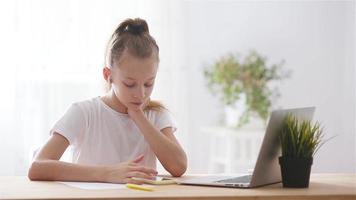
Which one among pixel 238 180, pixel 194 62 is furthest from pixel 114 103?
pixel 194 62

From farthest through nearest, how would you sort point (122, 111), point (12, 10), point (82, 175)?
point (12, 10) → point (122, 111) → point (82, 175)

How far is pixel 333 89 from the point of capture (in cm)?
444

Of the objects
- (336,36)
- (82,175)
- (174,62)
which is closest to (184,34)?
(174,62)

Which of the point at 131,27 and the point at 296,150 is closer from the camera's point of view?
the point at 296,150

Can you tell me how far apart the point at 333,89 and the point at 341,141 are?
37 cm

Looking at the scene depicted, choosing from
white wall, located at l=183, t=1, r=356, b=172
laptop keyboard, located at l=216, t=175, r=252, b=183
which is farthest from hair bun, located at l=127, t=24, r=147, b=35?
white wall, located at l=183, t=1, r=356, b=172

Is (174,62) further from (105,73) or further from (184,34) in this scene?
(105,73)

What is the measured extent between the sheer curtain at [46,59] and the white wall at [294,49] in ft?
3.02

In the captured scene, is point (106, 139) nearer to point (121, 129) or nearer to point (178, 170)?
point (121, 129)

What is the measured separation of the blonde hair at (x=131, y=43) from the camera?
1.87 m

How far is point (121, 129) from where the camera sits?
2.03m

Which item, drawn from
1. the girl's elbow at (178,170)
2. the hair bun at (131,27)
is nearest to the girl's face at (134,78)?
the hair bun at (131,27)

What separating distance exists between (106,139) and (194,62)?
2435 mm

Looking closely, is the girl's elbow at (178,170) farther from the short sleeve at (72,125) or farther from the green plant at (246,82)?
the green plant at (246,82)
